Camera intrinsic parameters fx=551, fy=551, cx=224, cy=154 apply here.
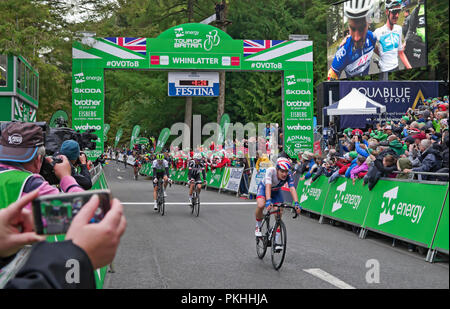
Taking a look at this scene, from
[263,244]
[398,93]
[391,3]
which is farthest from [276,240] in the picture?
[391,3]

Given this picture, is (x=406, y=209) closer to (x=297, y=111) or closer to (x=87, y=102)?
(x=297, y=111)

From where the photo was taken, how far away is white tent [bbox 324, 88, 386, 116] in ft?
66.7

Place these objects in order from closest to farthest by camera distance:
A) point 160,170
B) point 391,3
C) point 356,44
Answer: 1. point 160,170
2. point 391,3
3. point 356,44

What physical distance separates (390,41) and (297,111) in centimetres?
663

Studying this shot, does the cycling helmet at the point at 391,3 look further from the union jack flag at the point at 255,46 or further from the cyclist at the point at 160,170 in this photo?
the cyclist at the point at 160,170

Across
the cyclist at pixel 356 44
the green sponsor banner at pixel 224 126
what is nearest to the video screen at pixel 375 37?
the cyclist at pixel 356 44

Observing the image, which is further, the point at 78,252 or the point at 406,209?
the point at 406,209

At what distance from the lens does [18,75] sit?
1802 cm

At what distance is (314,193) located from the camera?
51.2ft

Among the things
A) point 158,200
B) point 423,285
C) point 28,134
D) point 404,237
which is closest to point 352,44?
point 158,200

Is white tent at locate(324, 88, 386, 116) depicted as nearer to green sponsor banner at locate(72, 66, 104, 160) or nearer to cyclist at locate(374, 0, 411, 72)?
cyclist at locate(374, 0, 411, 72)

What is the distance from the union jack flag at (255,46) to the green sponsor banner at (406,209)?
12.3 m

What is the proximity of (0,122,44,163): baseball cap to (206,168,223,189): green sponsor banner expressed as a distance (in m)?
24.3

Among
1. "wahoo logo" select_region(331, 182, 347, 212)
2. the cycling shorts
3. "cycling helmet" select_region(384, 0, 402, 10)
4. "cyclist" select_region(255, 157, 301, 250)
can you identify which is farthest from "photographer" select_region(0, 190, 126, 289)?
"cycling helmet" select_region(384, 0, 402, 10)
